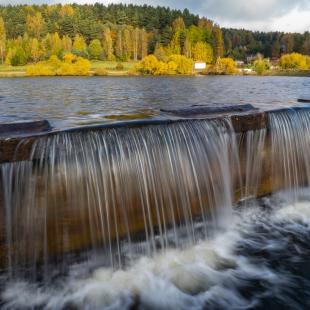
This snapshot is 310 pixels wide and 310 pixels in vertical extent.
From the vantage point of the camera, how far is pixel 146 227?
6398 mm

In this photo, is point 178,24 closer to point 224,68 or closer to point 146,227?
point 224,68

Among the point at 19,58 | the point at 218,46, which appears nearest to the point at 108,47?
the point at 19,58

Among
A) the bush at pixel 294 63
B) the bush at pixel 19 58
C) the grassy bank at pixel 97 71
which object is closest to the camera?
the grassy bank at pixel 97 71

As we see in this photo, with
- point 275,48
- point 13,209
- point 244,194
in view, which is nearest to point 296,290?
point 244,194

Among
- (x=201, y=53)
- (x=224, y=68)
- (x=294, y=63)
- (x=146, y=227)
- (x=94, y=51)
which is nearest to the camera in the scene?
(x=146, y=227)

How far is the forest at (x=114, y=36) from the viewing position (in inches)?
4877

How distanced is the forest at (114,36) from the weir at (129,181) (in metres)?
107

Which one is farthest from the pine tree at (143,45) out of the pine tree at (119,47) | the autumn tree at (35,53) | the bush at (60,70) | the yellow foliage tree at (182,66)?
the bush at (60,70)

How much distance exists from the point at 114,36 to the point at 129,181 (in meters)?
146

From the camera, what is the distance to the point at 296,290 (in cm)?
556

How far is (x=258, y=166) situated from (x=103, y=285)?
15.0 feet

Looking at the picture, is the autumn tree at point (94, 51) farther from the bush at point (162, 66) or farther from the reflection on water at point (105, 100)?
the reflection on water at point (105, 100)

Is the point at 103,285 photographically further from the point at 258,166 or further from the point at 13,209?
the point at 258,166

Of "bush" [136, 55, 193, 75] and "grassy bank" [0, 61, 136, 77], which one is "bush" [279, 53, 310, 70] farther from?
"grassy bank" [0, 61, 136, 77]
